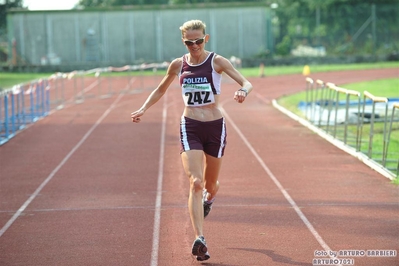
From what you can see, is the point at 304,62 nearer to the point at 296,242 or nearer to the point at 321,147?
the point at 321,147

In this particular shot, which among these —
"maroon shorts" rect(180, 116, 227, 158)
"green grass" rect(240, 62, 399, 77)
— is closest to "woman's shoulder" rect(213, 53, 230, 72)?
"maroon shorts" rect(180, 116, 227, 158)

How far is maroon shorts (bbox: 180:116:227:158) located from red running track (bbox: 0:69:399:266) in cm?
96

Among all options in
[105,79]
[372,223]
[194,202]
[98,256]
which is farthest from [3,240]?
[105,79]

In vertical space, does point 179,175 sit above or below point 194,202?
below

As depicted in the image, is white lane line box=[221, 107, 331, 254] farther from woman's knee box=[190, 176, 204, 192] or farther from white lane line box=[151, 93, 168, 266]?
white lane line box=[151, 93, 168, 266]

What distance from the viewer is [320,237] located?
831cm

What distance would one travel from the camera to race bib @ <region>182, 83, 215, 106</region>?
750 centimetres

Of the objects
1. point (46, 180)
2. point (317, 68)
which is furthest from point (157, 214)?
point (317, 68)

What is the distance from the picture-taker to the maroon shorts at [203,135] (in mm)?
7605

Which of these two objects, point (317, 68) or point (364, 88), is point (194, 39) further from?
point (317, 68)

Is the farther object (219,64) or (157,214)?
(157,214)

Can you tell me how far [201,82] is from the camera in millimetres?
7496

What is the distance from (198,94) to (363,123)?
32.1 ft

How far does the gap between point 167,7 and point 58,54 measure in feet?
25.1
